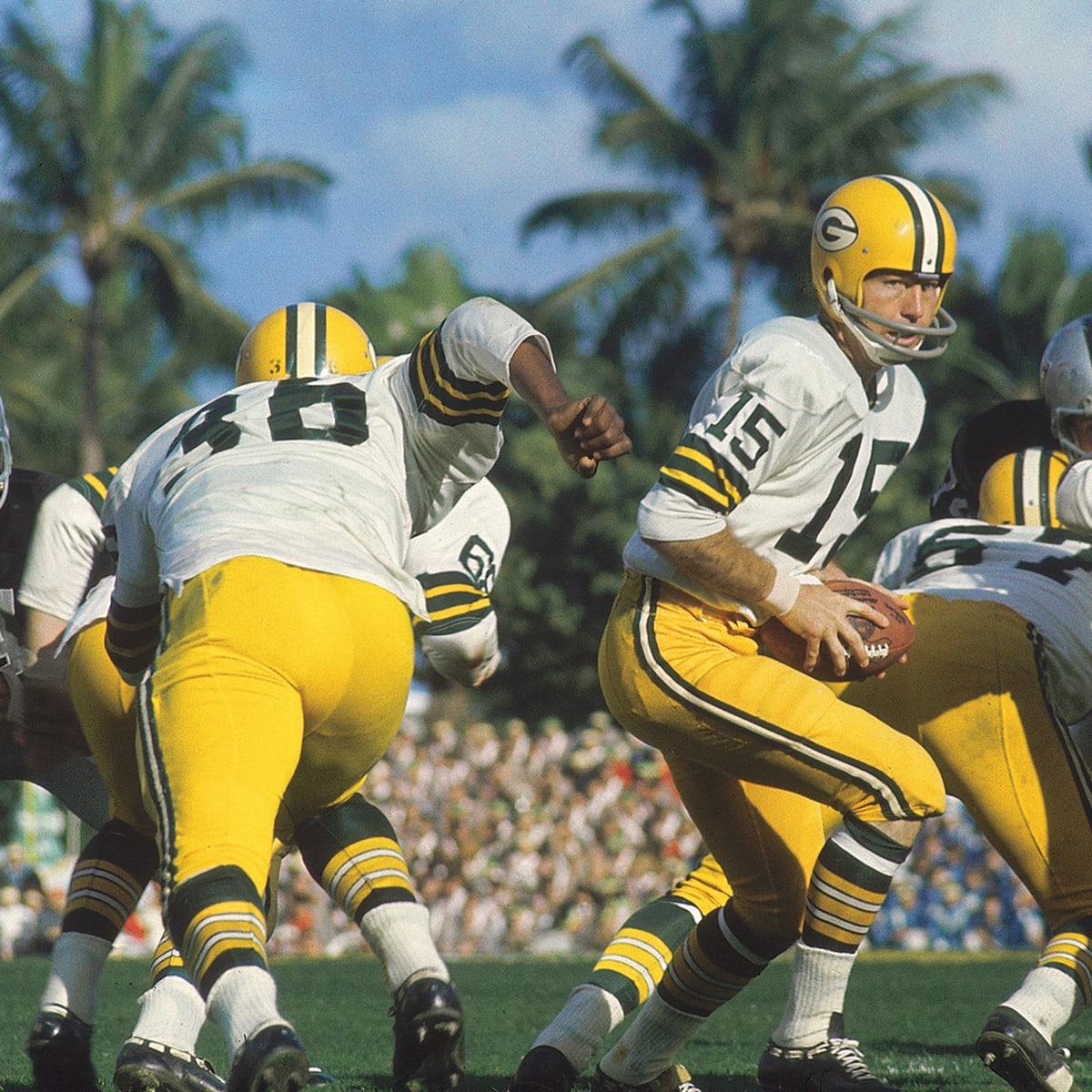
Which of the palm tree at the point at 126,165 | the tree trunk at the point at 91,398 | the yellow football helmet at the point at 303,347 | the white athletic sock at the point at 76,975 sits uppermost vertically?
the palm tree at the point at 126,165

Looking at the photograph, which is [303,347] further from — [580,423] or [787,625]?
[580,423]

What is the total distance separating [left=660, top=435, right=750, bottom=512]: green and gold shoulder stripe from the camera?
3.83 m

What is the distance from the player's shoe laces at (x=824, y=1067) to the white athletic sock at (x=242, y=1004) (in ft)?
4.96

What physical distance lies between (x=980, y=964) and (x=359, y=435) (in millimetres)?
8653

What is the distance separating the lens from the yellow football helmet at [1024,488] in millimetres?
5086

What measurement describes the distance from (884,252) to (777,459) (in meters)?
0.68

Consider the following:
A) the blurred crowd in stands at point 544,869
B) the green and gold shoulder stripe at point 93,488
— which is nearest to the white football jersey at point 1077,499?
the green and gold shoulder stripe at point 93,488

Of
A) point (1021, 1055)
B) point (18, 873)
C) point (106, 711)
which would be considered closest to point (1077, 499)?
point (1021, 1055)

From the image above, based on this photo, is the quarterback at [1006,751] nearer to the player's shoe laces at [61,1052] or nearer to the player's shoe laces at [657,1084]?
the player's shoe laces at [657,1084]

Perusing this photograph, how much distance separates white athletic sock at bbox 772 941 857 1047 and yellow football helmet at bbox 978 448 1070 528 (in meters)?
1.65

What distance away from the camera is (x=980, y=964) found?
11.1 m

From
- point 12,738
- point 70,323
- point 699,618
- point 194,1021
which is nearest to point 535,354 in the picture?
point 699,618

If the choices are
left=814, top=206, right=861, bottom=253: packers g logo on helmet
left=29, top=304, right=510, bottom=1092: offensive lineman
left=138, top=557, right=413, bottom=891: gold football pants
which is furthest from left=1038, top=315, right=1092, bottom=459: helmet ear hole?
left=138, top=557, right=413, bottom=891: gold football pants

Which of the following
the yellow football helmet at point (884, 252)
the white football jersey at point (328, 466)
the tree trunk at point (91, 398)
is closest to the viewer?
the white football jersey at point (328, 466)
